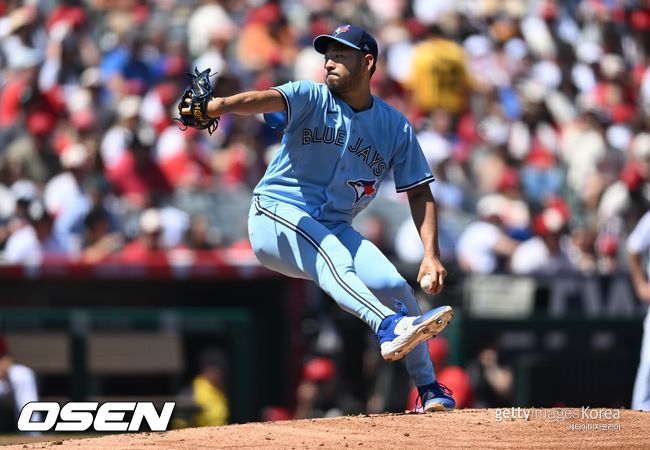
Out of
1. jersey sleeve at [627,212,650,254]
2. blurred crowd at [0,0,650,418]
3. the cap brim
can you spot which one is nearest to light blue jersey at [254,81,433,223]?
the cap brim

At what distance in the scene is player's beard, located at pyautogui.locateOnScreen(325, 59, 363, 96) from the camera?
6426 mm

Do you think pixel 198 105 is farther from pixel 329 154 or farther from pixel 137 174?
pixel 137 174

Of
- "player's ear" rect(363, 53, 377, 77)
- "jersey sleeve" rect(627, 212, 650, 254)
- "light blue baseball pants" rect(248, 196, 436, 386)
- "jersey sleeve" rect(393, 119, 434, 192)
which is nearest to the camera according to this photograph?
"light blue baseball pants" rect(248, 196, 436, 386)

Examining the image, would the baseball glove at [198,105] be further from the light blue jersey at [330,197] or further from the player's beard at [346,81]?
the player's beard at [346,81]

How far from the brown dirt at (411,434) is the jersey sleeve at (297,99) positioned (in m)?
1.39

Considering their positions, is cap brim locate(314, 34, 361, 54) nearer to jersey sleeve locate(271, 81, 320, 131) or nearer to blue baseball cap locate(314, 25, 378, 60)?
blue baseball cap locate(314, 25, 378, 60)

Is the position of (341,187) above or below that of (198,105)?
below

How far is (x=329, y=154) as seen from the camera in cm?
643

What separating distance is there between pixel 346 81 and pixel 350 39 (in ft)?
0.64

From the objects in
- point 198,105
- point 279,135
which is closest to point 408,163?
point 198,105

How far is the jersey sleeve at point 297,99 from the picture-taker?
6227 mm

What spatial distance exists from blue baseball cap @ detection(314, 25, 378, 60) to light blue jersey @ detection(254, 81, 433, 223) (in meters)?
0.20

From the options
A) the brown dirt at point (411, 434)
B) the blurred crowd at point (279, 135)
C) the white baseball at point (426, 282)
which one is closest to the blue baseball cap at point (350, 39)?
the white baseball at point (426, 282)

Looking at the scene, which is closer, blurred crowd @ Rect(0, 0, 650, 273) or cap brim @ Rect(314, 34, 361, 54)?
cap brim @ Rect(314, 34, 361, 54)
